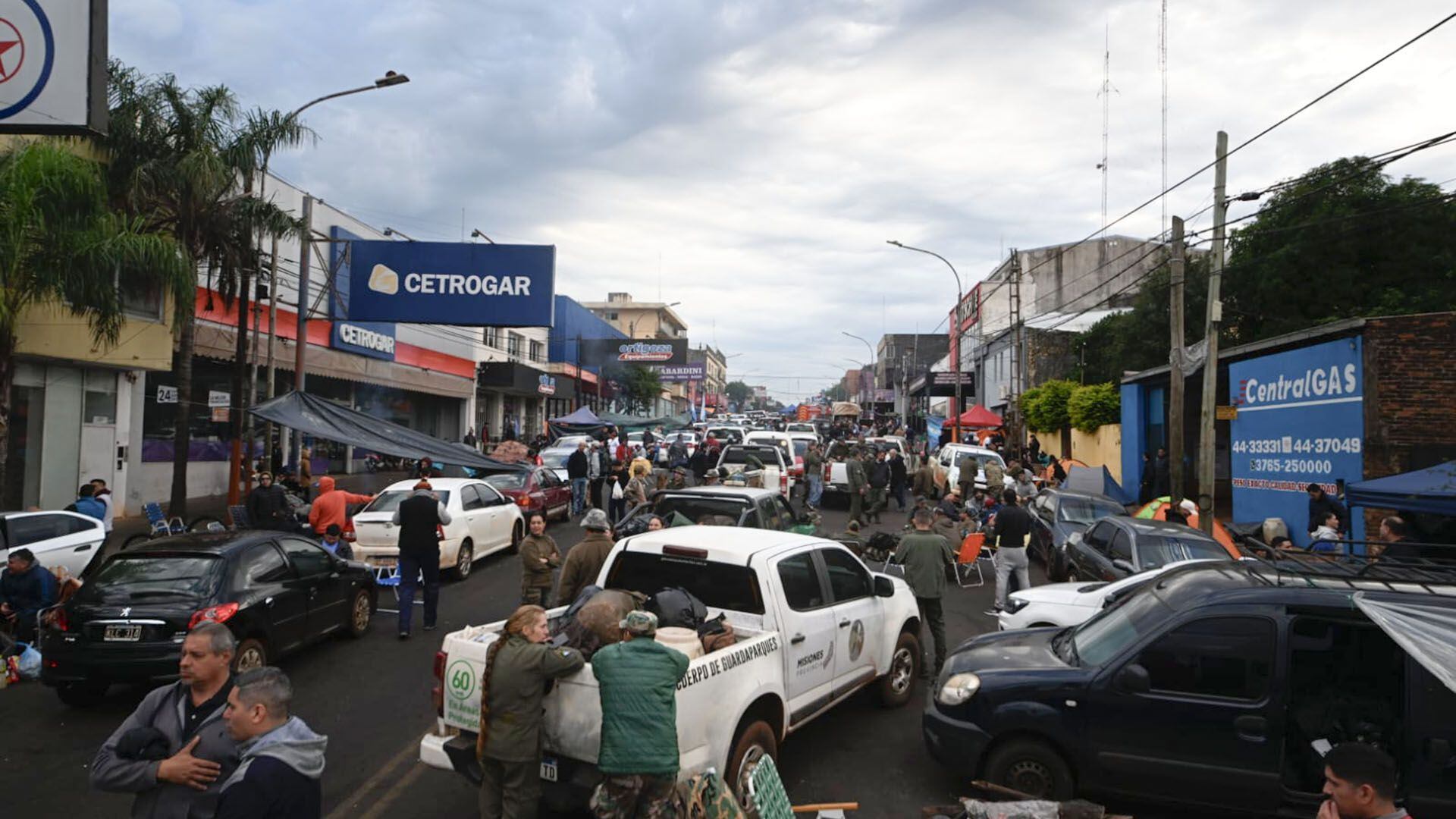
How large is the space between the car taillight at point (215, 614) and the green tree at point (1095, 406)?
25911 millimetres

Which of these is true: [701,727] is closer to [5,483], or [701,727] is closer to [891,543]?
[891,543]

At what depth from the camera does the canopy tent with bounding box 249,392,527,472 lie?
36.4 ft

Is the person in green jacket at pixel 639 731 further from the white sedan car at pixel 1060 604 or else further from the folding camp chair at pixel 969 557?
the folding camp chair at pixel 969 557

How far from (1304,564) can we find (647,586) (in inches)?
175

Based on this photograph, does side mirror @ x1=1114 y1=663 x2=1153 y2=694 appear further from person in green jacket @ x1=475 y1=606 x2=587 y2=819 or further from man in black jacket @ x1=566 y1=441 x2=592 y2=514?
man in black jacket @ x1=566 y1=441 x2=592 y2=514

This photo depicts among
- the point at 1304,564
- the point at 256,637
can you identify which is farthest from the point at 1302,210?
the point at 256,637

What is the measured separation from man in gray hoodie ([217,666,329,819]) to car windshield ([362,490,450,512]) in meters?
9.71

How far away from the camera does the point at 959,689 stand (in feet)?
18.4

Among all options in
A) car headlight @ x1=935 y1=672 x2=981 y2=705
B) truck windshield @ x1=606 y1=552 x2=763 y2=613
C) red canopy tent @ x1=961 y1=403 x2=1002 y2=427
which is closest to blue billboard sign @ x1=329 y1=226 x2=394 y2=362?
truck windshield @ x1=606 y1=552 x2=763 y2=613

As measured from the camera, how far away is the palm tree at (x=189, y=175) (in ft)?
48.7

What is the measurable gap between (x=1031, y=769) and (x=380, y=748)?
4.58 metres

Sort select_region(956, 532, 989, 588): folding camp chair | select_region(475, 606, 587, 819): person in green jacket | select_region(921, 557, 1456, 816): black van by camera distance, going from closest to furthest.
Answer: select_region(475, 606, 587, 819): person in green jacket
select_region(921, 557, 1456, 816): black van
select_region(956, 532, 989, 588): folding camp chair

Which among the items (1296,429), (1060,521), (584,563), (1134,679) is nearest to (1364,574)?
(1134,679)

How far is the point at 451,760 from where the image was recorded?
475 centimetres
